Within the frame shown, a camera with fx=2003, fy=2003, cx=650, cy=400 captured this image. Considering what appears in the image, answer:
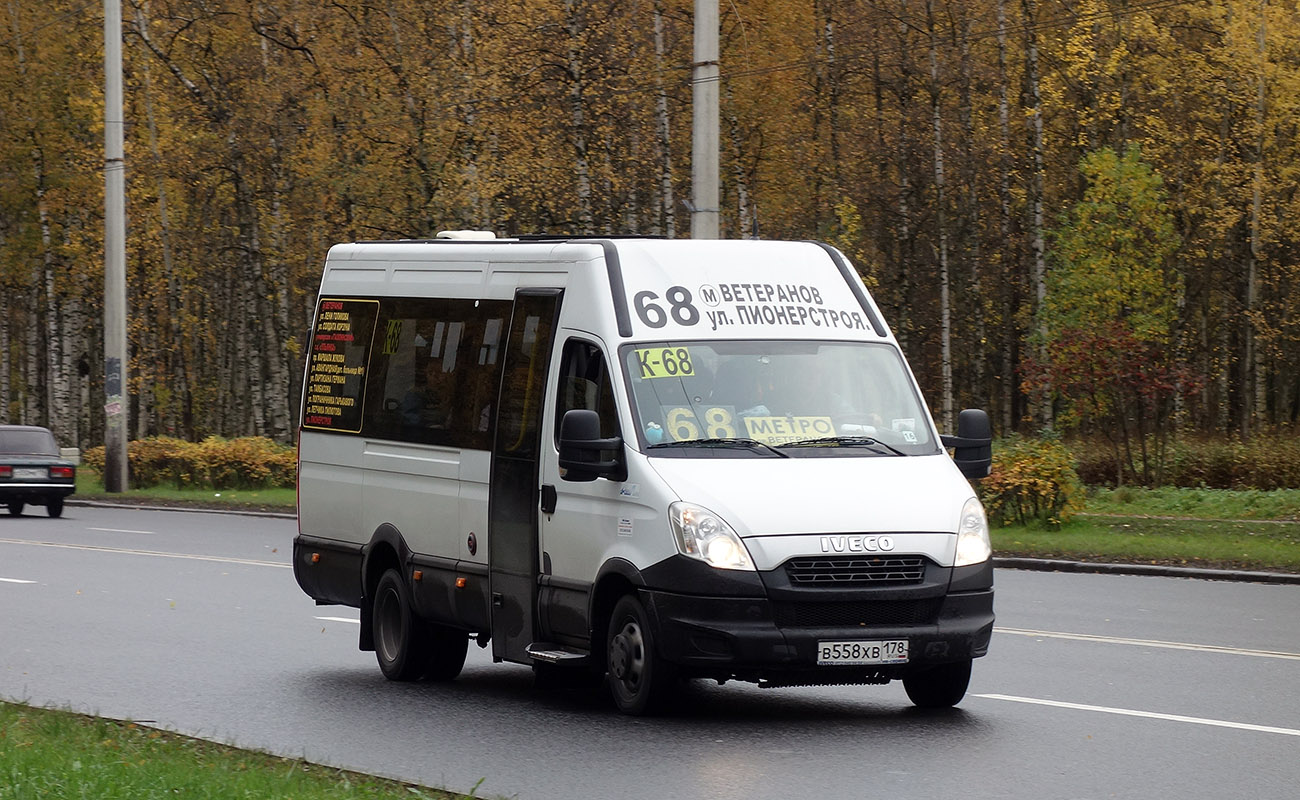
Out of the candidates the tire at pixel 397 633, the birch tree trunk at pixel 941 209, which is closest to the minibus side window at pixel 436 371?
the tire at pixel 397 633

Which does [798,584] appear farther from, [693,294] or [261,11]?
[261,11]

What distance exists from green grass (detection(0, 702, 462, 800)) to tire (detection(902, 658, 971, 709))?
350 centimetres

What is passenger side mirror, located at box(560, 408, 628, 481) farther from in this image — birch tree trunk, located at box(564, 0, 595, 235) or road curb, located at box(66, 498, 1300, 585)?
birch tree trunk, located at box(564, 0, 595, 235)

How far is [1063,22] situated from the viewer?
168 ft

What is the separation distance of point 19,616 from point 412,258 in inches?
220

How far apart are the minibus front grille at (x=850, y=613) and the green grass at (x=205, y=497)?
23.9m

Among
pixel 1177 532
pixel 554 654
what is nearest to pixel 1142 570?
pixel 1177 532

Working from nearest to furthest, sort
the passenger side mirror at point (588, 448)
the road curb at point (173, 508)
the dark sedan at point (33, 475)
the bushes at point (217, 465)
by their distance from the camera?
the passenger side mirror at point (588, 448) < the road curb at point (173, 508) < the dark sedan at point (33, 475) < the bushes at point (217, 465)

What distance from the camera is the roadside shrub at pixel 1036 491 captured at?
25.7 metres

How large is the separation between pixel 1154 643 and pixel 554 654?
5.31 meters

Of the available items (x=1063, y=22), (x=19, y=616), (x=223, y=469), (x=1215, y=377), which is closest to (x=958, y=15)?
(x=1063, y=22)

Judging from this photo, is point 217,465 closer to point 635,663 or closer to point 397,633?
point 397,633

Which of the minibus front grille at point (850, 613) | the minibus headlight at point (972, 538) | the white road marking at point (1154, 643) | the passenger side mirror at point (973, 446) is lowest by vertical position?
the white road marking at point (1154, 643)

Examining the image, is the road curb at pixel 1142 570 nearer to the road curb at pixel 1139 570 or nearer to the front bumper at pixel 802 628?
the road curb at pixel 1139 570
